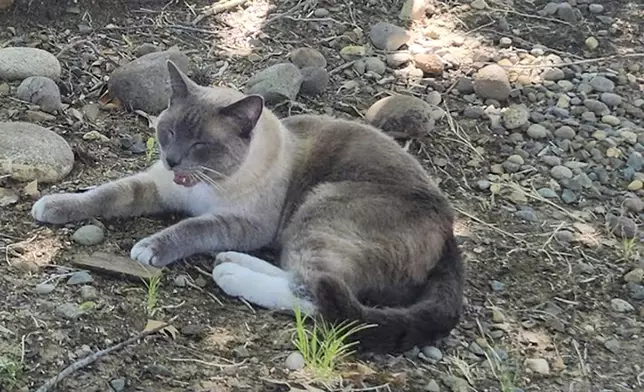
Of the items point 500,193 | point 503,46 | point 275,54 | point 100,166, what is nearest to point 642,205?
point 500,193

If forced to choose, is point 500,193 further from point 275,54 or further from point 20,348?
point 20,348

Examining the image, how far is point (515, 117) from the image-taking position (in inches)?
187

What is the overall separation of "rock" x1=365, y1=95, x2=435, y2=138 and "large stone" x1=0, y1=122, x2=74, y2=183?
4.78 feet

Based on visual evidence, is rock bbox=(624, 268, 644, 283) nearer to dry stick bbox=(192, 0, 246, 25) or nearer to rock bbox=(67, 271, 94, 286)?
rock bbox=(67, 271, 94, 286)

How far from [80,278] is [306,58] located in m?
2.15

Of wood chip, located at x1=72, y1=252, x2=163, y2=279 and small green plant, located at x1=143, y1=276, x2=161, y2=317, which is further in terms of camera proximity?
wood chip, located at x1=72, y1=252, x2=163, y2=279

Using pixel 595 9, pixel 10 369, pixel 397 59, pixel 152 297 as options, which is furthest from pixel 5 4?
pixel 595 9

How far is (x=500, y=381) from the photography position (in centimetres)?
308

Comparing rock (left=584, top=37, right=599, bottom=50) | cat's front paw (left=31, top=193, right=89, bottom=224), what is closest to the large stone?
cat's front paw (left=31, top=193, right=89, bottom=224)

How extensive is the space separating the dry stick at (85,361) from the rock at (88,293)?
258 mm

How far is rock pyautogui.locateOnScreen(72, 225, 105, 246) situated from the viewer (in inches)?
134

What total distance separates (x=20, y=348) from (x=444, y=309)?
1359 millimetres

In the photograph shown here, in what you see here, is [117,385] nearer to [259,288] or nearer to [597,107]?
[259,288]

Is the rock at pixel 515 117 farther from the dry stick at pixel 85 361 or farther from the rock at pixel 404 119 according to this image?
the dry stick at pixel 85 361
